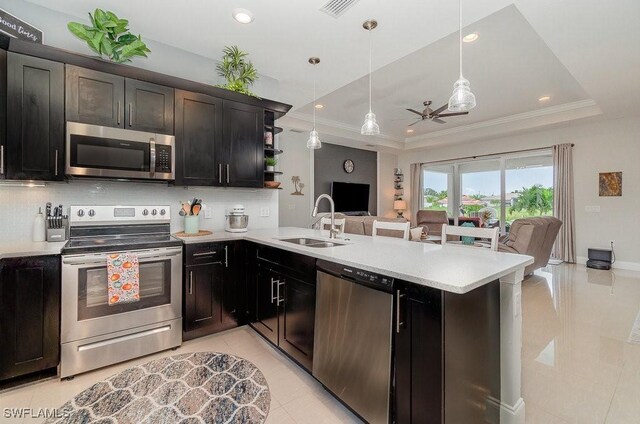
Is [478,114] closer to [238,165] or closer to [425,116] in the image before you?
[425,116]

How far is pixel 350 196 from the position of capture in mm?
7855

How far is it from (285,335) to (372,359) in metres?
0.94

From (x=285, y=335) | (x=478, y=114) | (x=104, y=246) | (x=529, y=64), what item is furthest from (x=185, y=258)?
(x=478, y=114)

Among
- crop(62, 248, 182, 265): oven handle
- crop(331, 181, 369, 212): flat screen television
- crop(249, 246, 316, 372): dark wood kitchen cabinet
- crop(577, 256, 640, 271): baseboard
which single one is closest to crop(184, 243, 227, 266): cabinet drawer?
crop(62, 248, 182, 265): oven handle

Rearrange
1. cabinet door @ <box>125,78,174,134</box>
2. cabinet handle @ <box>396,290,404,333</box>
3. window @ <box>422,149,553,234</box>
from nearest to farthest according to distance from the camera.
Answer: cabinet handle @ <box>396,290,404,333</box>
cabinet door @ <box>125,78,174,134</box>
window @ <box>422,149,553,234</box>

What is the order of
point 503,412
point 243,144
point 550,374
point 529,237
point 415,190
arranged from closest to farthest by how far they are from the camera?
point 503,412 < point 550,374 < point 243,144 < point 529,237 < point 415,190

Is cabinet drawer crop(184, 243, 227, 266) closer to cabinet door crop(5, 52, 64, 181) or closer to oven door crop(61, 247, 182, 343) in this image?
oven door crop(61, 247, 182, 343)

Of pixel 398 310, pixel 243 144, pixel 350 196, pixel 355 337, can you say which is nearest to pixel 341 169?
pixel 350 196

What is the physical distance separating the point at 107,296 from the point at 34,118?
143 centimetres

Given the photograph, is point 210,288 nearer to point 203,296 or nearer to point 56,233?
point 203,296

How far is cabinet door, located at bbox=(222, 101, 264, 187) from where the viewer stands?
3.01 m

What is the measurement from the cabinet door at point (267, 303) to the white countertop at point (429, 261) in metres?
0.33

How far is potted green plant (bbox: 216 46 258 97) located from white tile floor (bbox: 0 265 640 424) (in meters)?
2.55

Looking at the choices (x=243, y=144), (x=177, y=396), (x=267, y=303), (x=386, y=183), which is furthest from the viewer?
(x=386, y=183)
